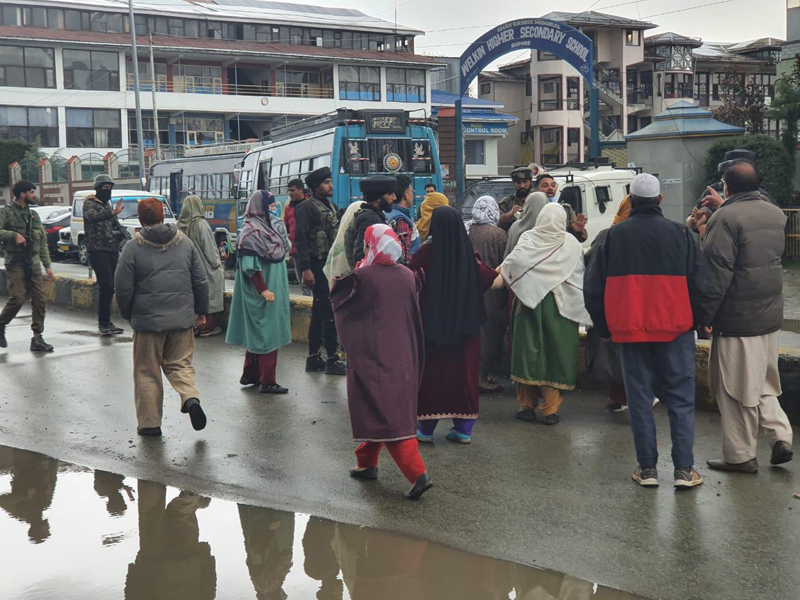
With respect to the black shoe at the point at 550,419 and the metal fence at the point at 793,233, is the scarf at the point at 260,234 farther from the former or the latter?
the metal fence at the point at 793,233

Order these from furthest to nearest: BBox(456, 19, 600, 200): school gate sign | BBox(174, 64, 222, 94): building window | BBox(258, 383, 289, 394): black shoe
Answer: BBox(174, 64, 222, 94): building window < BBox(456, 19, 600, 200): school gate sign < BBox(258, 383, 289, 394): black shoe

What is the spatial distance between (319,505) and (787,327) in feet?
29.8

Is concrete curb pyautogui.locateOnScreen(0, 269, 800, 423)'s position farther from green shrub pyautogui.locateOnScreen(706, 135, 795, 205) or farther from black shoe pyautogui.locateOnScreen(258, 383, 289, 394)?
green shrub pyautogui.locateOnScreen(706, 135, 795, 205)

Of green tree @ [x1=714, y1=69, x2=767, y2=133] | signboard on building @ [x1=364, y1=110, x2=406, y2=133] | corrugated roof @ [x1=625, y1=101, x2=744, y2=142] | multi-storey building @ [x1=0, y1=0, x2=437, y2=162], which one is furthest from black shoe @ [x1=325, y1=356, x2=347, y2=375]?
multi-storey building @ [x1=0, y1=0, x2=437, y2=162]

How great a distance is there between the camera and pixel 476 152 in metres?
52.2

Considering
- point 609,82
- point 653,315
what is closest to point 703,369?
point 653,315

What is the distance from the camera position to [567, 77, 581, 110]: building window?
55.1 m

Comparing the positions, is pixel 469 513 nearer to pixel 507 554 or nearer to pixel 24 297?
pixel 507 554

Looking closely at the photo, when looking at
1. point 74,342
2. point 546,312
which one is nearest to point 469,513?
point 546,312

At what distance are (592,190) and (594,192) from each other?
0.05 metres

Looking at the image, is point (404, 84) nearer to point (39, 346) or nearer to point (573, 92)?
point (573, 92)

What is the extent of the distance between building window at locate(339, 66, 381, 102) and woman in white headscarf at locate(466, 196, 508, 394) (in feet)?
166

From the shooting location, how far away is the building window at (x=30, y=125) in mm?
49344

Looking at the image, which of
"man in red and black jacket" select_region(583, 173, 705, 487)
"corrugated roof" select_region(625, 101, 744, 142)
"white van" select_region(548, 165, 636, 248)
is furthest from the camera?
"corrugated roof" select_region(625, 101, 744, 142)
